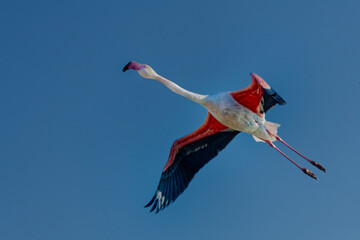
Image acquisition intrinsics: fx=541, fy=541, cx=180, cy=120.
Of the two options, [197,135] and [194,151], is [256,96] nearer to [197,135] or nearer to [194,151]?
[197,135]

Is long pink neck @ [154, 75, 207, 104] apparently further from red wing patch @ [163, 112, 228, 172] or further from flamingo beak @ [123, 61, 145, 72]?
red wing patch @ [163, 112, 228, 172]

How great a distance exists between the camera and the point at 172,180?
42.1 feet

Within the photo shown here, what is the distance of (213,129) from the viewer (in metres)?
13.0

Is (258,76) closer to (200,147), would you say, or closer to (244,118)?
(244,118)

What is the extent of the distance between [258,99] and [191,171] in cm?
247

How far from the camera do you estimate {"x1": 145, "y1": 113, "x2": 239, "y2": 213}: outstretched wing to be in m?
12.8

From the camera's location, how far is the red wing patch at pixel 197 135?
12891 mm

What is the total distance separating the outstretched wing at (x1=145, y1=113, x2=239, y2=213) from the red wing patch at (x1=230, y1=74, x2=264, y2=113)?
3.32ft

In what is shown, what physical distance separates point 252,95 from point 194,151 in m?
2.21

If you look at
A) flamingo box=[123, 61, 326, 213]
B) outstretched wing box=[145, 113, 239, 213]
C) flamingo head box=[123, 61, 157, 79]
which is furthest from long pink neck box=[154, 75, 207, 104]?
outstretched wing box=[145, 113, 239, 213]

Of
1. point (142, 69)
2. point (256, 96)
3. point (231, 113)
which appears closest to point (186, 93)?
point (231, 113)

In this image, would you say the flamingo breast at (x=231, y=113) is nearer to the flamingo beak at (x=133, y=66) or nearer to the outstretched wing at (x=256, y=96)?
the outstretched wing at (x=256, y=96)

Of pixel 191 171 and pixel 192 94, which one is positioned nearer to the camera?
pixel 192 94

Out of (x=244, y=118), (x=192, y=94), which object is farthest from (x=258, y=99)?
(x=192, y=94)
